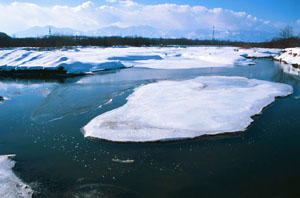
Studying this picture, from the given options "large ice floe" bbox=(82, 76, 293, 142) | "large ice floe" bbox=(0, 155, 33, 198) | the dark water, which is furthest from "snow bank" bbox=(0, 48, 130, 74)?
"large ice floe" bbox=(0, 155, 33, 198)

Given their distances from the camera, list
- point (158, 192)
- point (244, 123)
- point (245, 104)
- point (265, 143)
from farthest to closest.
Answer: point (245, 104), point (244, 123), point (265, 143), point (158, 192)

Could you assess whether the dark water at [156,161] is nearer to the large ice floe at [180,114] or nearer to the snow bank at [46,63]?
the large ice floe at [180,114]

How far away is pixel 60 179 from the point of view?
4625mm

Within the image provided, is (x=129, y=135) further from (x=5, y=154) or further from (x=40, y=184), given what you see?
(x=5, y=154)

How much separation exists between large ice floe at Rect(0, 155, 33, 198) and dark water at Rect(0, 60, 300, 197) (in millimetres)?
146

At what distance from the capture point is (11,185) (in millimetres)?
4348

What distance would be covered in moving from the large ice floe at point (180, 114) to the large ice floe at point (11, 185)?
2.09 m

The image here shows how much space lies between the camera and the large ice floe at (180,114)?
6430 millimetres

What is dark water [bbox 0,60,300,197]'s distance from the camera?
434 centimetres

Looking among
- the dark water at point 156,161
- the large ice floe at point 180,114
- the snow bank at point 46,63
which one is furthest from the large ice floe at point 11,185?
the snow bank at point 46,63

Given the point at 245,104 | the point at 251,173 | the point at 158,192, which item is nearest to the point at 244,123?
the point at 245,104

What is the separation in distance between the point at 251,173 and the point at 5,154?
5684 millimetres

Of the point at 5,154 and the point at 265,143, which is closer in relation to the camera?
the point at 5,154

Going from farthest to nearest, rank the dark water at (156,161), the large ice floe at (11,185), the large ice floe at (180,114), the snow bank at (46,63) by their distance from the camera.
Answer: the snow bank at (46,63)
the large ice floe at (180,114)
the dark water at (156,161)
the large ice floe at (11,185)
